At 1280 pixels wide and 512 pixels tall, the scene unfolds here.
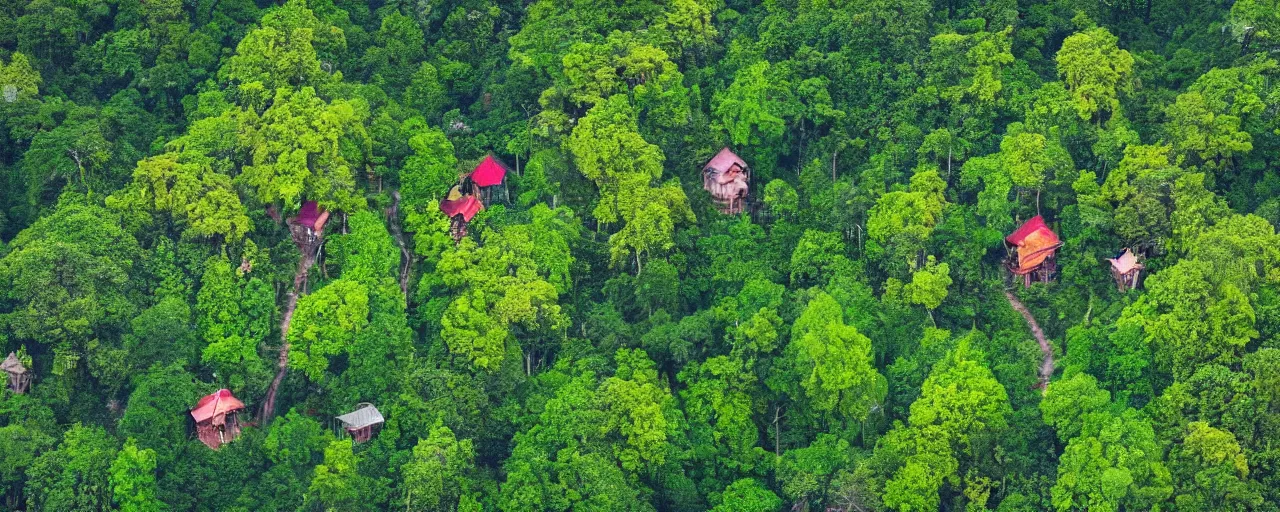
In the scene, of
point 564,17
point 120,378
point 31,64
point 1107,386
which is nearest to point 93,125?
point 31,64

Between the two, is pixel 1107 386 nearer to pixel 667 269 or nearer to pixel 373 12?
pixel 667 269

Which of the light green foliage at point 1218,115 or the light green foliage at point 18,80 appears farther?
the light green foliage at point 18,80

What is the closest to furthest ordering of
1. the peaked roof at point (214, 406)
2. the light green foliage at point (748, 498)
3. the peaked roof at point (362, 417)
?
the light green foliage at point (748, 498) < the peaked roof at point (214, 406) < the peaked roof at point (362, 417)

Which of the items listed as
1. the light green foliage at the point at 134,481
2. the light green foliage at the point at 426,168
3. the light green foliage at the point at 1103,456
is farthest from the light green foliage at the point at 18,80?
the light green foliage at the point at 1103,456

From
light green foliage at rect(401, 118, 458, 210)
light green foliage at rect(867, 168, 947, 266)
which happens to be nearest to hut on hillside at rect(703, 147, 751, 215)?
light green foliage at rect(867, 168, 947, 266)

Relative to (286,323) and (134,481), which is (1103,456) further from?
(134,481)

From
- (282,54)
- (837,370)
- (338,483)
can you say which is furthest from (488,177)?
(837,370)

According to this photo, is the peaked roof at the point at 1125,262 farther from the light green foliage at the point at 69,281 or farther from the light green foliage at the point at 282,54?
the light green foliage at the point at 69,281
